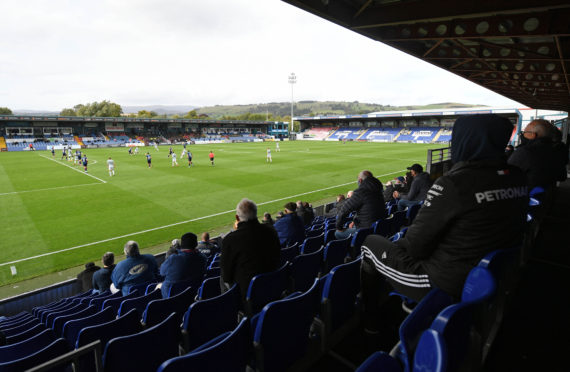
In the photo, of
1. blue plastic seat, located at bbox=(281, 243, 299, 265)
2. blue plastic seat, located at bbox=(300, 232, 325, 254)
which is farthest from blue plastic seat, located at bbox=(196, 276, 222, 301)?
blue plastic seat, located at bbox=(300, 232, 325, 254)

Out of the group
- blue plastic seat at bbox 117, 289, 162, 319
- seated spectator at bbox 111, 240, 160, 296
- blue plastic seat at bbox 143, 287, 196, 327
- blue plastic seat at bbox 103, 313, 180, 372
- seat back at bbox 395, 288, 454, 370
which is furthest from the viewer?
seated spectator at bbox 111, 240, 160, 296

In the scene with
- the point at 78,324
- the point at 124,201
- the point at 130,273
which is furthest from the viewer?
the point at 124,201

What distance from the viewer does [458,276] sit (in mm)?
2059

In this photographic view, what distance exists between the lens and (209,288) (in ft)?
12.7

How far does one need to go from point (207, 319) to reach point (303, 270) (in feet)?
4.98

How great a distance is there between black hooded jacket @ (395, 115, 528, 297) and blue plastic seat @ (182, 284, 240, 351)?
1788 millimetres

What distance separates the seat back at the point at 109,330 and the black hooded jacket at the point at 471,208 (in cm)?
253

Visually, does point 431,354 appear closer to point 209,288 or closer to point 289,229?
point 209,288

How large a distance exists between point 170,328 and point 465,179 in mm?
2443

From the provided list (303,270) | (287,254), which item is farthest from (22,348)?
(287,254)

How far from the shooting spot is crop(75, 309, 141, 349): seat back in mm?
2576

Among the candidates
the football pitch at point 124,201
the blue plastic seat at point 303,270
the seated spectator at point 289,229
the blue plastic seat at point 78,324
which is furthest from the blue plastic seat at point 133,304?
the football pitch at point 124,201

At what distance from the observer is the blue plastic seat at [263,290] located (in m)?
3.24

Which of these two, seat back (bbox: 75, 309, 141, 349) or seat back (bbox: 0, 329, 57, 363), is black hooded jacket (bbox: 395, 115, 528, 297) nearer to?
seat back (bbox: 75, 309, 141, 349)
